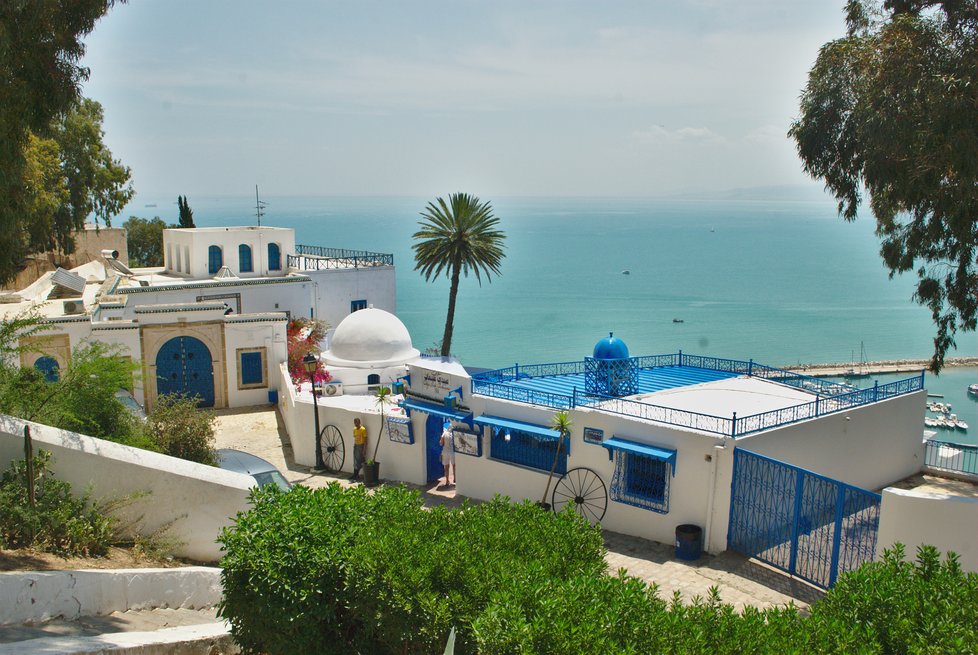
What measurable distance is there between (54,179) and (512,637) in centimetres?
3421

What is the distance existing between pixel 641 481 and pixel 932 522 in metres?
5.19

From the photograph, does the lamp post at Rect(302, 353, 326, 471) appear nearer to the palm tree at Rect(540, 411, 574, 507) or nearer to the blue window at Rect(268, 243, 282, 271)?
the palm tree at Rect(540, 411, 574, 507)

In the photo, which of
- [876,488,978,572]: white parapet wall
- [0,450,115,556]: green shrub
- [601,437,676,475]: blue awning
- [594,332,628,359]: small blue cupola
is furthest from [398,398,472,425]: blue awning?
[876,488,978,572]: white parapet wall

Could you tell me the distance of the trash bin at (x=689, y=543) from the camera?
13.9 meters

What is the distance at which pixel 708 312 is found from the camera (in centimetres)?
12112

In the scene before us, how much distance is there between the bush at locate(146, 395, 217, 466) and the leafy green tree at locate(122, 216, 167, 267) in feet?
162

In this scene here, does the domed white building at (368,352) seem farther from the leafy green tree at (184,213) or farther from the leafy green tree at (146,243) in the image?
the leafy green tree at (146,243)

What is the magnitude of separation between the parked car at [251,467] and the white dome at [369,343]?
740 centimetres

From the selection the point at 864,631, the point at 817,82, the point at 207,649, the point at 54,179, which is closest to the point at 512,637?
the point at 864,631

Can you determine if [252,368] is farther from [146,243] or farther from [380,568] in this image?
[146,243]

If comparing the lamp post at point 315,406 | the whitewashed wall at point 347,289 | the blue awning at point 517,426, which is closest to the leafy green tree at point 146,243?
the whitewashed wall at point 347,289

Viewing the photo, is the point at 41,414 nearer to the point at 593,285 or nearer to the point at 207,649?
the point at 207,649

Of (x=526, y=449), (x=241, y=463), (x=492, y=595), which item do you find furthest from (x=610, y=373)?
(x=492, y=595)

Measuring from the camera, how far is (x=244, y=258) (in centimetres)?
3578
